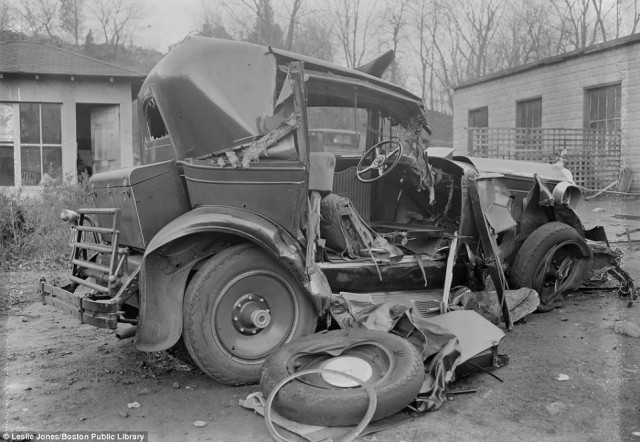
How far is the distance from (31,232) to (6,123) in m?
4.97

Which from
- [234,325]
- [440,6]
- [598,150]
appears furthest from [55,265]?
[440,6]

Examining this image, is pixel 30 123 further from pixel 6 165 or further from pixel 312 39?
pixel 312 39

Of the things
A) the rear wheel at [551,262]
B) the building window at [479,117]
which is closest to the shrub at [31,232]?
the rear wheel at [551,262]

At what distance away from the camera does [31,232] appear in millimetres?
9211

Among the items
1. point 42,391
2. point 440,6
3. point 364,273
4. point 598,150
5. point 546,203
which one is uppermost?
point 440,6

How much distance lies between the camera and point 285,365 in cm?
362

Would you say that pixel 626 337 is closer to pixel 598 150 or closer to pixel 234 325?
pixel 234 325

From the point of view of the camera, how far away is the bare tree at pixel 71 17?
33.4 m

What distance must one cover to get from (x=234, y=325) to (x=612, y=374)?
103 inches

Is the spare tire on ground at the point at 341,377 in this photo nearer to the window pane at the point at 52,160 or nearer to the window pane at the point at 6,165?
the window pane at the point at 52,160

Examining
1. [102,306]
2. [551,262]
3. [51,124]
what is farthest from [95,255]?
[51,124]

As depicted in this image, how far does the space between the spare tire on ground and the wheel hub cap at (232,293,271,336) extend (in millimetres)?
297

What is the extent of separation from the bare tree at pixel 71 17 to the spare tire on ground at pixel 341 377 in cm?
3395

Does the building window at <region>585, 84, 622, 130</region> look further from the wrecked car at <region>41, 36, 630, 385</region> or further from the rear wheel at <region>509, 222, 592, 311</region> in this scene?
the wrecked car at <region>41, 36, 630, 385</region>
